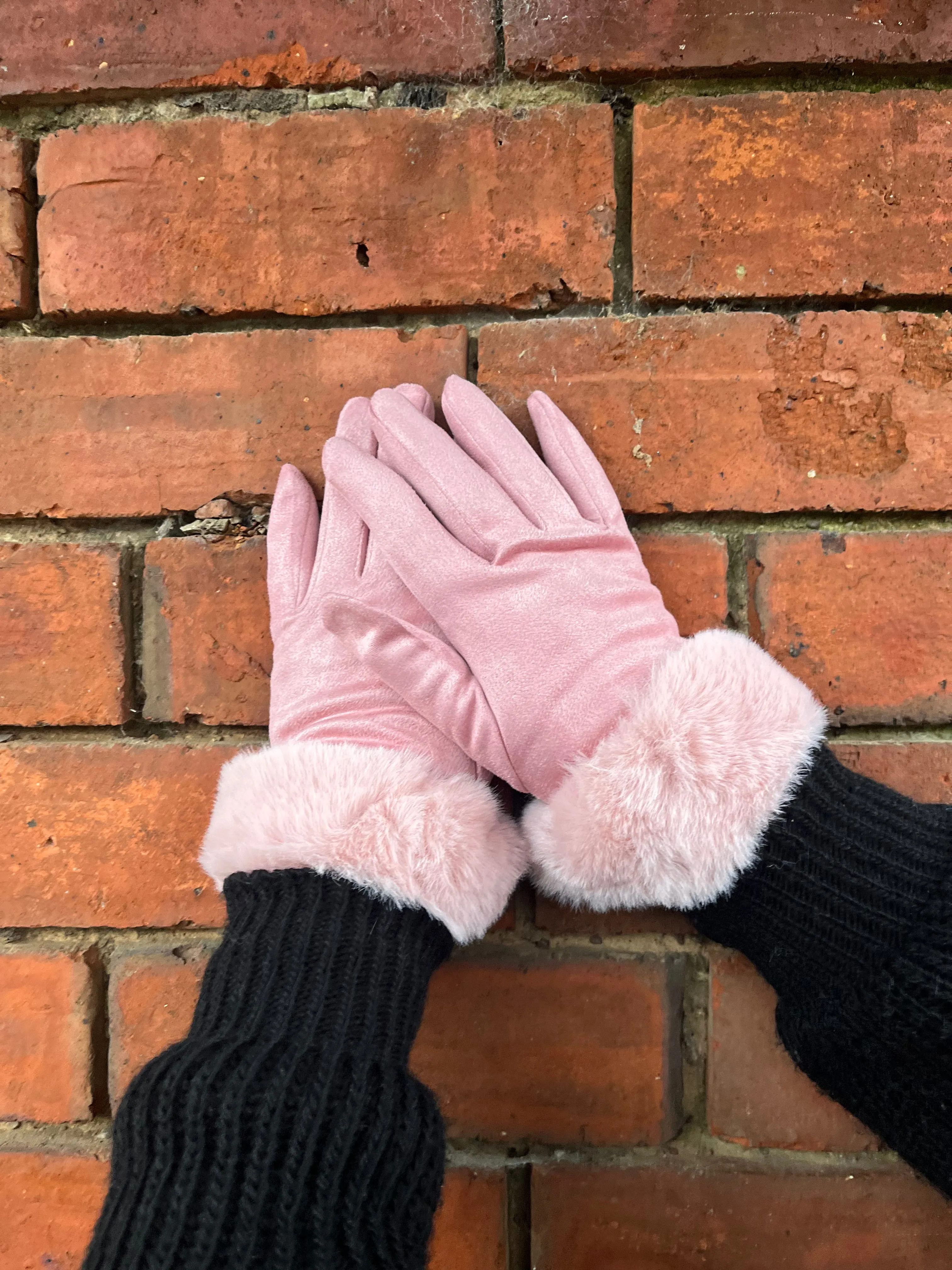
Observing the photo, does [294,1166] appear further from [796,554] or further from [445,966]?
[796,554]

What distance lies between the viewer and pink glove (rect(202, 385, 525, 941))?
1.72 feet

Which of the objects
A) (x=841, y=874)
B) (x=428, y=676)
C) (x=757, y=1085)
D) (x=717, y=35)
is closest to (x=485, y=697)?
(x=428, y=676)

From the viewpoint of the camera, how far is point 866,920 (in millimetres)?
508

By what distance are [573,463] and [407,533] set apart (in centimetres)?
14

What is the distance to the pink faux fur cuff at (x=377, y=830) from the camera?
20.5 inches

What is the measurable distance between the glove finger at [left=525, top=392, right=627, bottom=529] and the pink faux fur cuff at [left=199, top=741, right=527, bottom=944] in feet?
0.74

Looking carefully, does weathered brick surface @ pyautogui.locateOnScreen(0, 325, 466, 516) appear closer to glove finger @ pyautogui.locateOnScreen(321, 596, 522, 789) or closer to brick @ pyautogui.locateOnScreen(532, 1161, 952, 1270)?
glove finger @ pyautogui.locateOnScreen(321, 596, 522, 789)

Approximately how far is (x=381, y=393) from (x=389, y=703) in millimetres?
240

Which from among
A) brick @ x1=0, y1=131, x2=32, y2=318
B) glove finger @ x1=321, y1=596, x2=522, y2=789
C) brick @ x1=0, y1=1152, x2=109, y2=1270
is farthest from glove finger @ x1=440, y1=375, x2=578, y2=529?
brick @ x1=0, y1=1152, x2=109, y2=1270

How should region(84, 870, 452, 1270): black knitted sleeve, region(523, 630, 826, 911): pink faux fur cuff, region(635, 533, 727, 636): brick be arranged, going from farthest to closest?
1. region(635, 533, 727, 636): brick
2. region(523, 630, 826, 911): pink faux fur cuff
3. region(84, 870, 452, 1270): black knitted sleeve

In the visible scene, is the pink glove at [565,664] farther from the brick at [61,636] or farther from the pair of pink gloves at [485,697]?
the brick at [61,636]

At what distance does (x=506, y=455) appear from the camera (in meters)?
0.59

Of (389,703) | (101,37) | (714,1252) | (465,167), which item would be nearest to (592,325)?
(465,167)

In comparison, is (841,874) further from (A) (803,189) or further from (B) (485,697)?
(A) (803,189)
